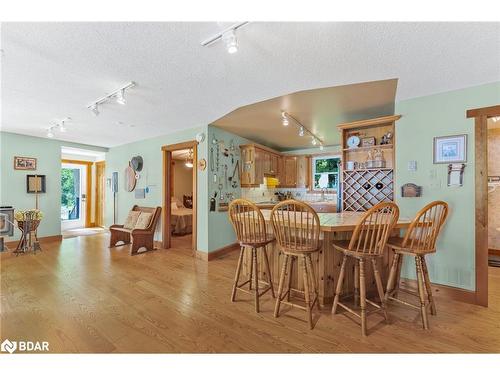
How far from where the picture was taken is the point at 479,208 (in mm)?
2418

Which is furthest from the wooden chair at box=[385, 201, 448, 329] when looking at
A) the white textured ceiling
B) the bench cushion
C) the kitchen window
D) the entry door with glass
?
the entry door with glass

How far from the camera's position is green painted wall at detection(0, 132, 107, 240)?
15.1 ft

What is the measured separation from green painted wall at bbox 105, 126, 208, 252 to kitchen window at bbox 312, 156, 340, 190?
3418mm

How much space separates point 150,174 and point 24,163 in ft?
8.44

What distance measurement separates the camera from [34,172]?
16.4ft

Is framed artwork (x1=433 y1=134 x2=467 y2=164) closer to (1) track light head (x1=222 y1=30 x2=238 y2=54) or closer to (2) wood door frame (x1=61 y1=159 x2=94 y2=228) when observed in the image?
(1) track light head (x1=222 y1=30 x2=238 y2=54)

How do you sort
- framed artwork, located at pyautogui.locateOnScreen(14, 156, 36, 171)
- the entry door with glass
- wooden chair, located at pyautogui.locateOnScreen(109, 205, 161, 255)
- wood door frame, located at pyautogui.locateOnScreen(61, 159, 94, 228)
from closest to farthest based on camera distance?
wooden chair, located at pyautogui.locateOnScreen(109, 205, 161, 255) → framed artwork, located at pyautogui.locateOnScreen(14, 156, 36, 171) → the entry door with glass → wood door frame, located at pyautogui.locateOnScreen(61, 159, 94, 228)

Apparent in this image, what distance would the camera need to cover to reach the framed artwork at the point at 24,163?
4734 mm

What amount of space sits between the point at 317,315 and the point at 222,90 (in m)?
2.60

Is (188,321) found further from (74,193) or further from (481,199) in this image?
(74,193)

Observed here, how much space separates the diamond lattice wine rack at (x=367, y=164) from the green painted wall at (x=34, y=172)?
6229 millimetres

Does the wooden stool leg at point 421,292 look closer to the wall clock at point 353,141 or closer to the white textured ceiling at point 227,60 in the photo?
the white textured ceiling at point 227,60

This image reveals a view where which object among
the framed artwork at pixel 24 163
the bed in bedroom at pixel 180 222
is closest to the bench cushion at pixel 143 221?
the bed in bedroom at pixel 180 222
